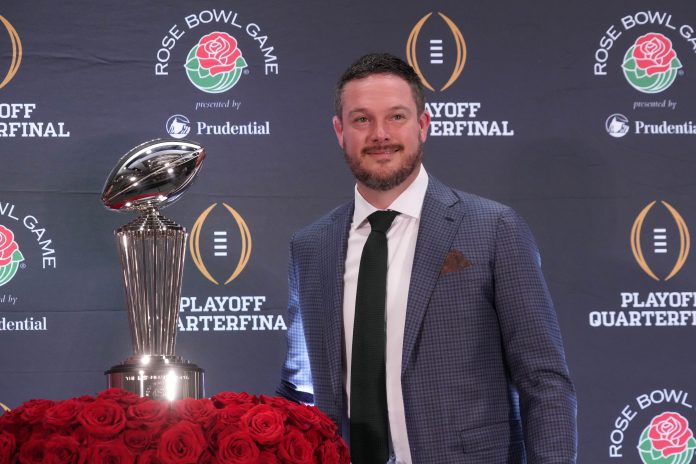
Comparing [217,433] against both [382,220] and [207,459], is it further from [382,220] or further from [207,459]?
[382,220]

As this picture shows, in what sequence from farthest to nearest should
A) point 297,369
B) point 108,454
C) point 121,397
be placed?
point 297,369 < point 121,397 < point 108,454

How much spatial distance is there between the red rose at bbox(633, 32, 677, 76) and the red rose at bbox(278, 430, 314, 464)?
2067 mm

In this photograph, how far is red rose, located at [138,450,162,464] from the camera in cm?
125

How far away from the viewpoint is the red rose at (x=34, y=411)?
1.35 meters

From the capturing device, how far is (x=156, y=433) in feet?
4.23

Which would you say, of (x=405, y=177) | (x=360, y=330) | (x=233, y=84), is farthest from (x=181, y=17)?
(x=360, y=330)

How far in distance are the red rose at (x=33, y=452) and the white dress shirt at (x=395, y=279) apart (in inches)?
35.8

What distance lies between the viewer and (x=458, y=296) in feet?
6.64

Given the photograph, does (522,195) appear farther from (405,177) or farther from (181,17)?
(181,17)

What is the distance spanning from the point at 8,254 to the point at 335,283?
1.23m

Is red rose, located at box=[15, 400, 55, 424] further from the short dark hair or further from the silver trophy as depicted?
the short dark hair

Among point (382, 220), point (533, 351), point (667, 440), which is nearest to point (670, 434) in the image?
point (667, 440)

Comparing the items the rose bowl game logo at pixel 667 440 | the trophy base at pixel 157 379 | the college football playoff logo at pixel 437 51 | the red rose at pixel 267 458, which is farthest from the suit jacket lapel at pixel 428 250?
the rose bowl game logo at pixel 667 440

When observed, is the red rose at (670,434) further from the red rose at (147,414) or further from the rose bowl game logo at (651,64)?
the red rose at (147,414)
